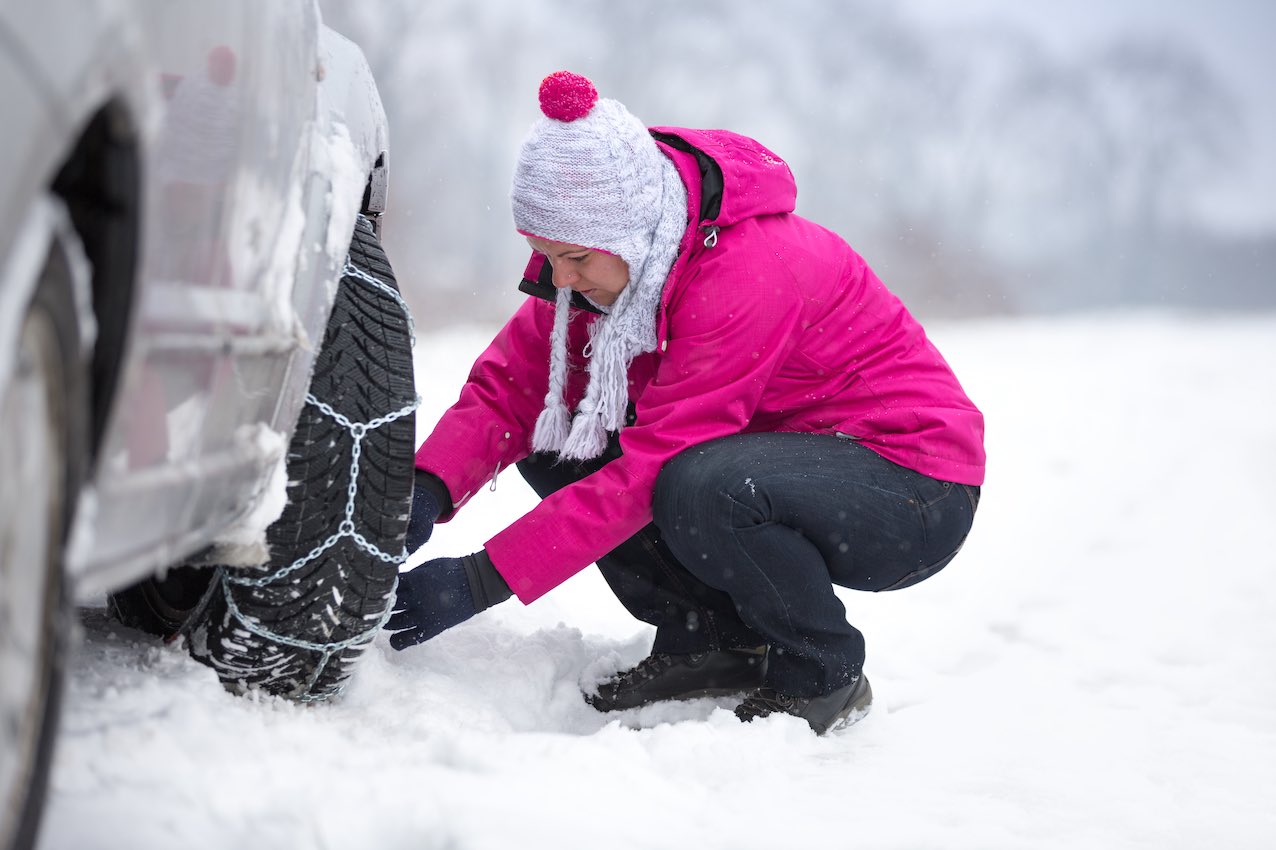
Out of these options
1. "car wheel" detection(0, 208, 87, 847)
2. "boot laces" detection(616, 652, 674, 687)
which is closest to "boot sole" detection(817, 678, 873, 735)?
"boot laces" detection(616, 652, 674, 687)

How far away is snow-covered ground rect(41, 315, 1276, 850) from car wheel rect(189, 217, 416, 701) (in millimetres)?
80

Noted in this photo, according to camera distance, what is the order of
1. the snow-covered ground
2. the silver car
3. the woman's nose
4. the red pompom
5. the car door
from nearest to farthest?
the silver car → the car door → the snow-covered ground → the red pompom → the woman's nose

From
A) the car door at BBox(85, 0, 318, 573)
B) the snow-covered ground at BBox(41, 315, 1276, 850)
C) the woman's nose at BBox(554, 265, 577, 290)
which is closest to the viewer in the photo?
the car door at BBox(85, 0, 318, 573)

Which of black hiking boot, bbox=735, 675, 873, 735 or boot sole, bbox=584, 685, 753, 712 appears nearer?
black hiking boot, bbox=735, 675, 873, 735

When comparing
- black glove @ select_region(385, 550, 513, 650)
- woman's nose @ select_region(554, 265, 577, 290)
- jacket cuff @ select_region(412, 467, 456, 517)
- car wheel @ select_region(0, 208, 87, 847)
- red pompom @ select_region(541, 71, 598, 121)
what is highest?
red pompom @ select_region(541, 71, 598, 121)

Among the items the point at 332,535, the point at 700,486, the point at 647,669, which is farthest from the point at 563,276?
the point at 647,669

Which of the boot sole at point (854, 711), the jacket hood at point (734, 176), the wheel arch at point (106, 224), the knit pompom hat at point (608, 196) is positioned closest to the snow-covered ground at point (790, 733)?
the boot sole at point (854, 711)

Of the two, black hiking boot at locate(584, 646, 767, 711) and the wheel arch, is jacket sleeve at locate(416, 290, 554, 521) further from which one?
the wheel arch

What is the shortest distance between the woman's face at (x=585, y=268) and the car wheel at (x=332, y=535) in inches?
15.5

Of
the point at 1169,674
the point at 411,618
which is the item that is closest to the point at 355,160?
the point at 411,618

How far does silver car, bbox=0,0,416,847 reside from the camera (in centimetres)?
71

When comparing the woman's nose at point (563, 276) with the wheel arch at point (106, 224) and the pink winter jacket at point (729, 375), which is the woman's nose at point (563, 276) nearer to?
the pink winter jacket at point (729, 375)

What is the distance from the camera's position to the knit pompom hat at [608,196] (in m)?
1.82

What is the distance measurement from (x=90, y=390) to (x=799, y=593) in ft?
4.45
